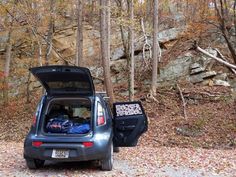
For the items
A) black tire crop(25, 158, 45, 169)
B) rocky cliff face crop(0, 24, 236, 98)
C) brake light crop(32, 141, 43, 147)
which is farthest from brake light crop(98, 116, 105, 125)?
rocky cliff face crop(0, 24, 236, 98)

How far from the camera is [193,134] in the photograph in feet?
51.4

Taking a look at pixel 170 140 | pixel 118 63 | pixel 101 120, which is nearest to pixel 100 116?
pixel 101 120

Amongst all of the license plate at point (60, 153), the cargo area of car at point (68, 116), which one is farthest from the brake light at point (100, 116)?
the license plate at point (60, 153)

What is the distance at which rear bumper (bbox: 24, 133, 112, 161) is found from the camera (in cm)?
690

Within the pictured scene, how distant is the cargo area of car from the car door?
79 centimetres

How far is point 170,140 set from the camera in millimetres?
14930

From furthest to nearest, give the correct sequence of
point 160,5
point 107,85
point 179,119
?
point 160,5 < point 179,119 < point 107,85

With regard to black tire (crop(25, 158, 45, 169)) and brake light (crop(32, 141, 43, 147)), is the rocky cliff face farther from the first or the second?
brake light (crop(32, 141, 43, 147))

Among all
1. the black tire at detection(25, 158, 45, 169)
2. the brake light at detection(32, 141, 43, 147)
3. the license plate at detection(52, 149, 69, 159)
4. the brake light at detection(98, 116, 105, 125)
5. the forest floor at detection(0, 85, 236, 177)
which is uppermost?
the brake light at detection(98, 116, 105, 125)

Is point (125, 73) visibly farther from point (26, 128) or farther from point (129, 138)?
point (129, 138)

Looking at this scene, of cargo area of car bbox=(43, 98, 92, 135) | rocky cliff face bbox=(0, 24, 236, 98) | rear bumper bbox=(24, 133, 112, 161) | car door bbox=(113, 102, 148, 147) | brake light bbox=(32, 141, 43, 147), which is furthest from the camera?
rocky cliff face bbox=(0, 24, 236, 98)

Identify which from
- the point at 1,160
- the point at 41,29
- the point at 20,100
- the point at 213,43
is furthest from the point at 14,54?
the point at 1,160

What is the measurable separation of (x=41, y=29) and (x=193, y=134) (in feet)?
36.9

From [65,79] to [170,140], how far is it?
830 centimetres
